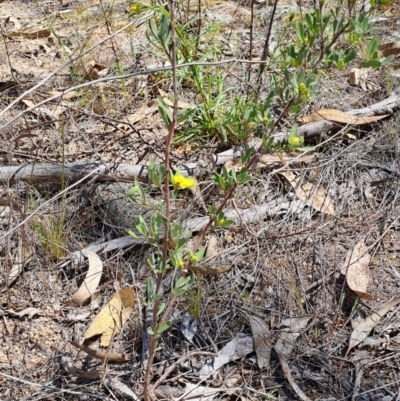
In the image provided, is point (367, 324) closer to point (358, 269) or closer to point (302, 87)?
point (358, 269)

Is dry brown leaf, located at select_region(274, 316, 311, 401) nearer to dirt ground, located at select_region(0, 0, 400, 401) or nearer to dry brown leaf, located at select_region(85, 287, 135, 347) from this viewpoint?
dirt ground, located at select_region(0, 0, 400, 401)

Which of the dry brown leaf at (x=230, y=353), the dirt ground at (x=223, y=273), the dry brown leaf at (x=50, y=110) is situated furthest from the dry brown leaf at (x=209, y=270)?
the dry brown leaf at (x=50, y=110)

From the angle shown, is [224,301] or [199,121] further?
[199,121]

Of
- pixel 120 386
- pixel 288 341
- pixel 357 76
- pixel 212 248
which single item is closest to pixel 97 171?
pixel 212 248

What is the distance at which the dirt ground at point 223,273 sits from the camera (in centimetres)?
185

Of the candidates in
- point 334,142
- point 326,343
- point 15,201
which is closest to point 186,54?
point 334,142

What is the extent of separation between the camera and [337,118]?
8.61ft

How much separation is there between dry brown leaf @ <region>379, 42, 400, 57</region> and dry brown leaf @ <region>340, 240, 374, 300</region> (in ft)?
4.44

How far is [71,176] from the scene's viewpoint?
238 centimetres

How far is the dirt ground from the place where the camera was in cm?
185

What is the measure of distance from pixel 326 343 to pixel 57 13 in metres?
2.77

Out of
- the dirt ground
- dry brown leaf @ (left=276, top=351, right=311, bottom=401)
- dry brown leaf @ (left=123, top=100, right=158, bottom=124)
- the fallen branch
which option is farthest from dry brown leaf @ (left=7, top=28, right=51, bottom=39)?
dry brown leaf @ (left=276, top=351, right=311, bottom=401)

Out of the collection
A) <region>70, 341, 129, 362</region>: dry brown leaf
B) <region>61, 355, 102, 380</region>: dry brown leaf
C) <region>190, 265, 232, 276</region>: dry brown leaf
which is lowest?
<region>61, 355, 102, 380</region>: dry brown leaf

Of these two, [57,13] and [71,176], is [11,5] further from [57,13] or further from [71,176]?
[71,176]
